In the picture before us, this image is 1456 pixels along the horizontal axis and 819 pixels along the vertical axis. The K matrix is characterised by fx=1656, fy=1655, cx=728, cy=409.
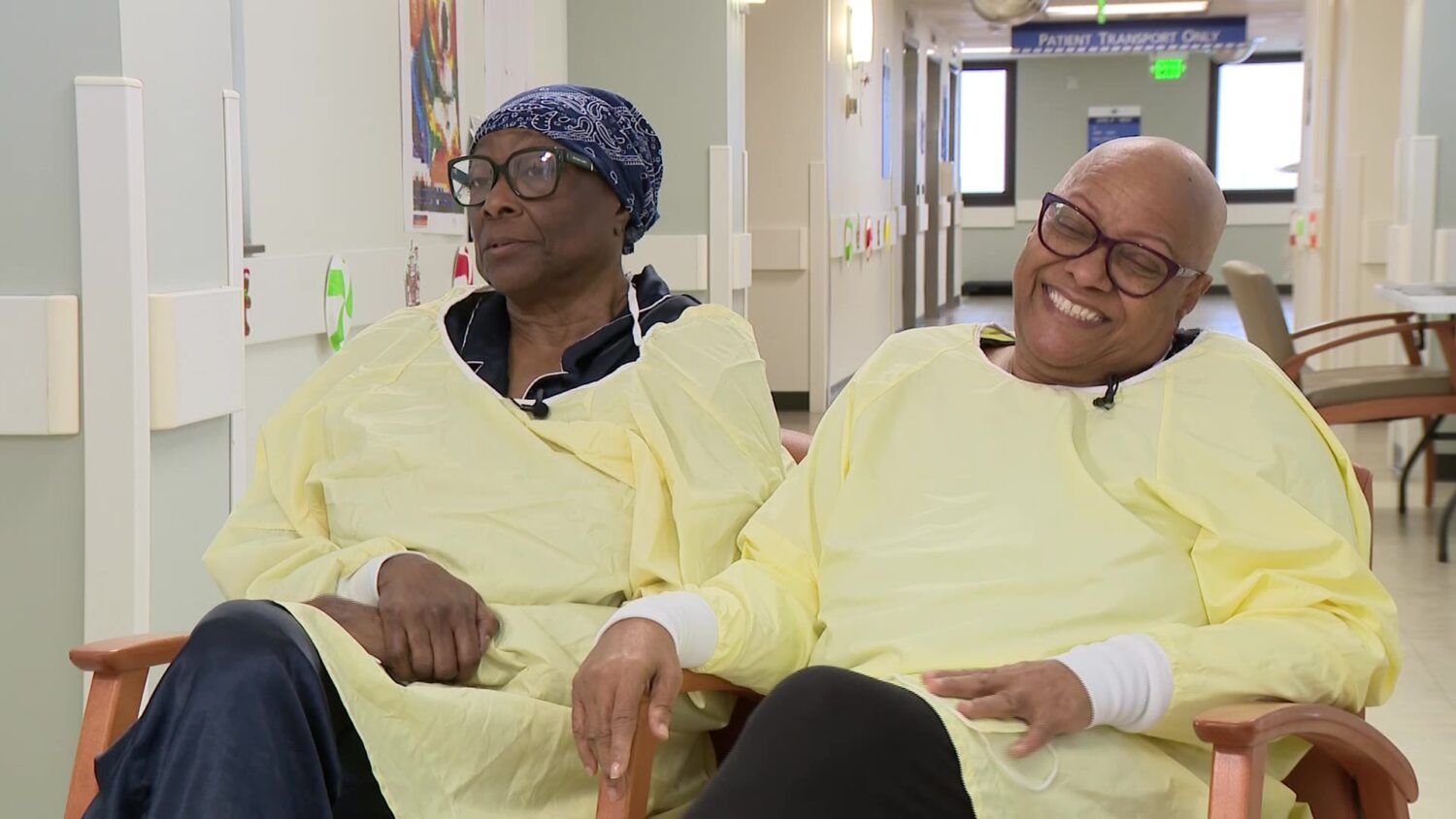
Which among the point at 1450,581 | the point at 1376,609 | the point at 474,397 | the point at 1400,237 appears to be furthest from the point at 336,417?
the point at 1400,237

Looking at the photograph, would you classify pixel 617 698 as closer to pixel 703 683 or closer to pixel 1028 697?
pixel 703 683

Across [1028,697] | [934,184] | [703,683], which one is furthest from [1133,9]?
[1028,697]

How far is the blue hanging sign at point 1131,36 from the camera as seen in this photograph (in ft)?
53.9

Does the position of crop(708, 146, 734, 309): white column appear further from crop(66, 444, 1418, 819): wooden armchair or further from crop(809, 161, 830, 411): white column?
crop(66, 444, 1418, 819): wooden armchair

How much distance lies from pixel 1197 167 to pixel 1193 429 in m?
0.33

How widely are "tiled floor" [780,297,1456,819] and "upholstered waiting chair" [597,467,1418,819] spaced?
60.4 inches

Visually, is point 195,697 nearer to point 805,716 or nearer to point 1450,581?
point 805,716

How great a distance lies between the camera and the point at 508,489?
85.5 inches

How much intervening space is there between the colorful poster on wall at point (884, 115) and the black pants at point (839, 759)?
10353mm

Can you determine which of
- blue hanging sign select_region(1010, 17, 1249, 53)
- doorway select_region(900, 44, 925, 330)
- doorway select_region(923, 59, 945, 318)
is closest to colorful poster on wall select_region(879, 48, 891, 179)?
doorway select_region(900, 44, 925, 330)

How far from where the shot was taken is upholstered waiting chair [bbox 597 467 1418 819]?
1585mm

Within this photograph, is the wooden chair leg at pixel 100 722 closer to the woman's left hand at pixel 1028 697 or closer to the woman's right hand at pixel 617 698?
the woman's right hand at pixel 617 698

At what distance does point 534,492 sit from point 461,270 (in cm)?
245

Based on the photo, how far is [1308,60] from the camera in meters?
11.0
